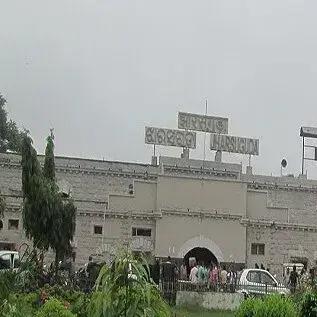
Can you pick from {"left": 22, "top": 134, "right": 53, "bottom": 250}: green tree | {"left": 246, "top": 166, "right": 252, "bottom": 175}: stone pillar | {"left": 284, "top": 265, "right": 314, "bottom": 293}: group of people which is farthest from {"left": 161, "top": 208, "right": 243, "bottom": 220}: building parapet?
{"left": 22, "top": 134, "right": 53, "bottom": 250}: green tree

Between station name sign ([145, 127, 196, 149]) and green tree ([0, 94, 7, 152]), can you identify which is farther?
green tree ([0, 94, 7, 152])

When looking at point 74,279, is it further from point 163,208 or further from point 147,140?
point 147,140

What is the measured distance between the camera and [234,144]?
1750 inches

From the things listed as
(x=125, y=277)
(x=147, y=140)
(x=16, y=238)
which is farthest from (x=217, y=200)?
(x=125, y=277)

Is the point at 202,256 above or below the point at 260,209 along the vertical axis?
below

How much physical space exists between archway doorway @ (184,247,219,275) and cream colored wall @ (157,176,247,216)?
7.87ft

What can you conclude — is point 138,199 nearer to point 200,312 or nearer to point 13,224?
point 13,224

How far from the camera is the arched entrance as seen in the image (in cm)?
3995

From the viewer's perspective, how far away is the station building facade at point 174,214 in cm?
3828

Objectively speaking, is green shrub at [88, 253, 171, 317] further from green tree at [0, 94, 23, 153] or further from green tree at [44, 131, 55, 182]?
green tree at [0, 94, 23, 153]

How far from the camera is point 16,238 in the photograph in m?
37.1

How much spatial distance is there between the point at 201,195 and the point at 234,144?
6003mm

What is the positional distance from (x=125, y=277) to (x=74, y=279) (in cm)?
1523

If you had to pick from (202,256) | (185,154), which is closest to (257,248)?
(202,256)
